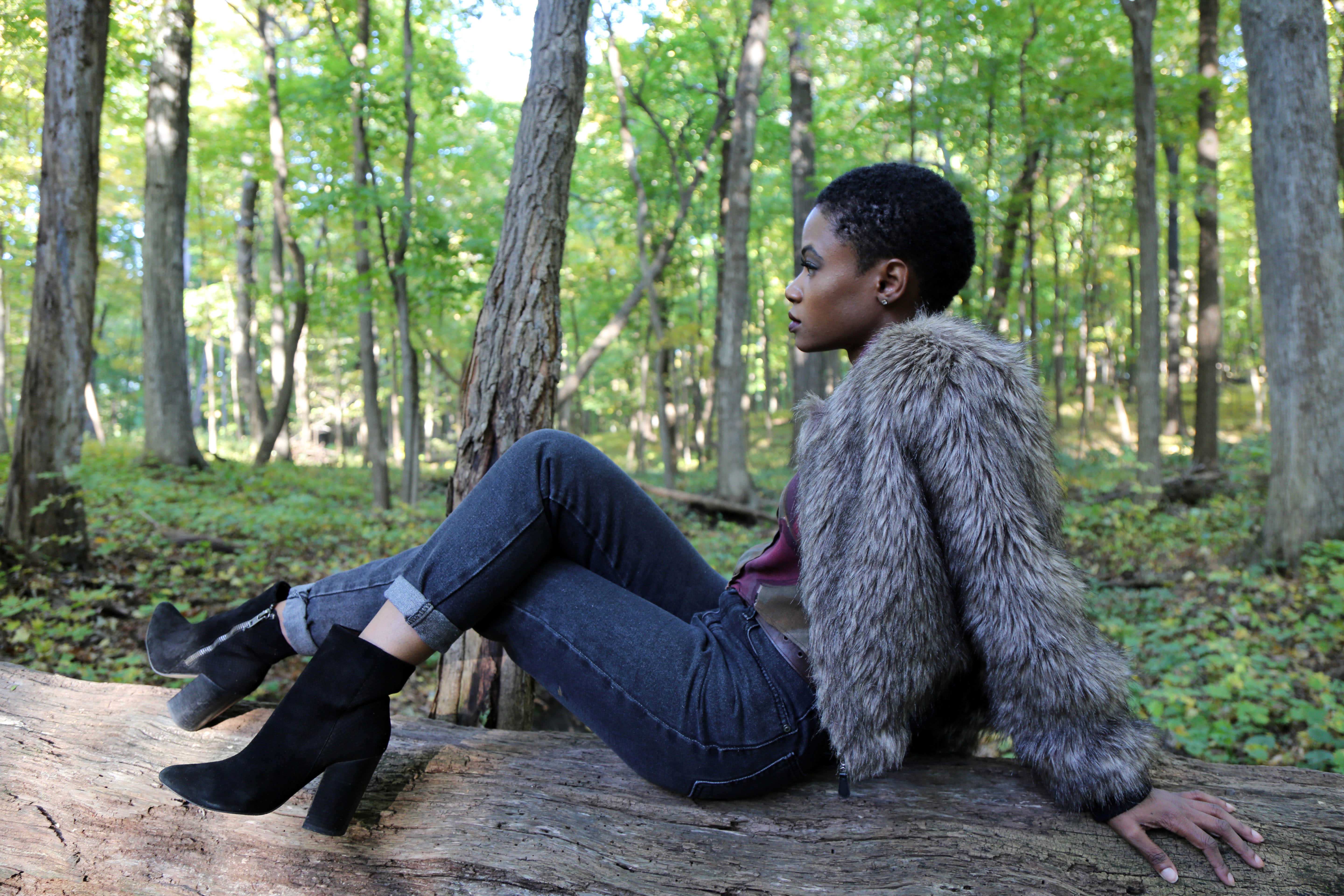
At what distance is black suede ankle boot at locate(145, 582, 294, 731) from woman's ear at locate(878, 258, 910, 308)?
1708mm

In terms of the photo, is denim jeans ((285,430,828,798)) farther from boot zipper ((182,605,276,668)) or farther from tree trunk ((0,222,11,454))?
tree trunk ((0,222,11,454))

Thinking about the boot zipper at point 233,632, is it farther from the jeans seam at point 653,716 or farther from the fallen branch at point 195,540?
the fallen branch at point 195,540

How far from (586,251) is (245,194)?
241 inches

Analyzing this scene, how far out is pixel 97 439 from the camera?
57.8 feet

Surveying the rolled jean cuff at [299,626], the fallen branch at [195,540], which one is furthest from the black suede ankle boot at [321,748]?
the fallen branch at [195,540]

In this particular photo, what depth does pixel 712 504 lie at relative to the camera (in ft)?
32.0

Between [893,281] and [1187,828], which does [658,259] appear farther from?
[1187,828]

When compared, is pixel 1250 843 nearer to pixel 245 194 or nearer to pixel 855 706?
pixel 855 706

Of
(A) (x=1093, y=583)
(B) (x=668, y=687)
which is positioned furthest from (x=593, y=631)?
(A) (x=1093, y=583)

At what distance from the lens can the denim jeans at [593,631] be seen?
5.57ft

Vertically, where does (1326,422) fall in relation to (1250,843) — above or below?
above

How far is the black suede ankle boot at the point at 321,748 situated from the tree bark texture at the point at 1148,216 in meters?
8.71

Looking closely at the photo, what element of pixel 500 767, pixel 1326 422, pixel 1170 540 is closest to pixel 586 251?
pixel 1170 540

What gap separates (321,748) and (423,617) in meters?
0.34
